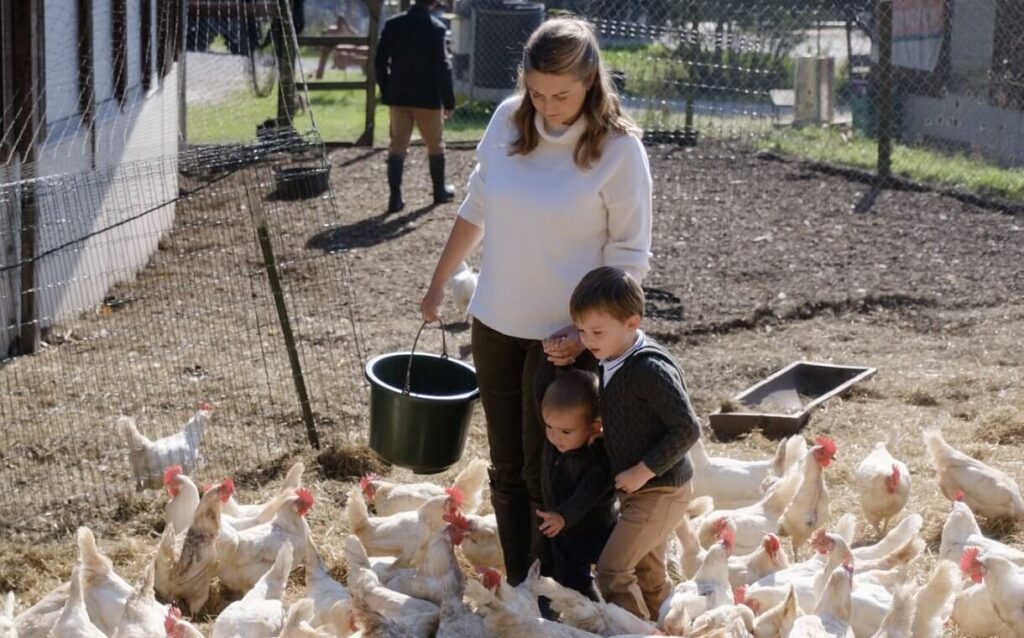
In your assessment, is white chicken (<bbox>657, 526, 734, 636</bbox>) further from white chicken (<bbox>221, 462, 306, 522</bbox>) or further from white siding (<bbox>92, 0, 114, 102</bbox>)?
white siding (<bbox>92, 0, 114, 102</bbox>)

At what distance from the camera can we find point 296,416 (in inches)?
242

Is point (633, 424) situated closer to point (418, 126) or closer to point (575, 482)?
point (575, 482)

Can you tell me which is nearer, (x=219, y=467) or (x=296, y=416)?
(x=219, y=467)

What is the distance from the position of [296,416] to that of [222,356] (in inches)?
42.3

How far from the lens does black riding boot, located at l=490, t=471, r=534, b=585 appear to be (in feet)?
13.2

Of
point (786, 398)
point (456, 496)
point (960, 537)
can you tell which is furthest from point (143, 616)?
point (786, 398)

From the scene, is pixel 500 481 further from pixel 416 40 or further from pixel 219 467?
pixel 416 40

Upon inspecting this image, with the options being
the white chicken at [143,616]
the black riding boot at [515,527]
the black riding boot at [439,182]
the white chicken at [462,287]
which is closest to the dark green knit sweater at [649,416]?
the black riding boot at [515,527]

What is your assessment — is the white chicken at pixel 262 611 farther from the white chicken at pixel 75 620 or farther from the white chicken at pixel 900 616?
the white chicken at pixel 900 616

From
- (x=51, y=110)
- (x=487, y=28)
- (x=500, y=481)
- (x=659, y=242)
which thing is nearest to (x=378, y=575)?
(x=500, y=481)

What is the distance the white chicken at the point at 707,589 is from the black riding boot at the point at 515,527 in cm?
46

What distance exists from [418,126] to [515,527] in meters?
7.87

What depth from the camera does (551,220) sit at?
3.61 metres

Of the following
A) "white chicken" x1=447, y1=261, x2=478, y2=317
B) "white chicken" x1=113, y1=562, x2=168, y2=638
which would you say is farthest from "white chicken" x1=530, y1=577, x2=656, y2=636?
"white chicken" x1=447, y1=261, x2=478, y2=317
